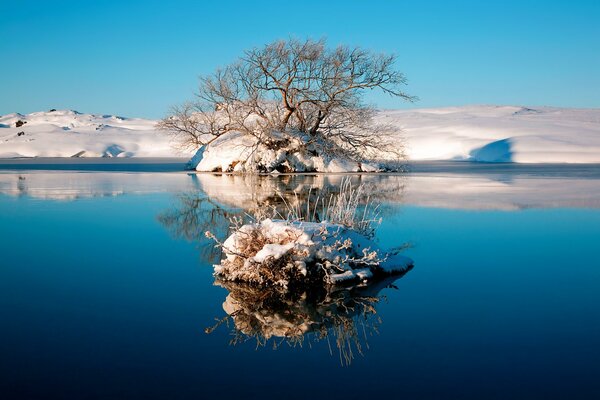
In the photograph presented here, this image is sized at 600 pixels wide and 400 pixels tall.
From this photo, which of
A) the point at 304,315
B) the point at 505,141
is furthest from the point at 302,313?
the point at 505,141

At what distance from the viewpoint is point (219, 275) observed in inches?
216

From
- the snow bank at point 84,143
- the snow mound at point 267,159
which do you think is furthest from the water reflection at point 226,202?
the snow bank at point 84,143

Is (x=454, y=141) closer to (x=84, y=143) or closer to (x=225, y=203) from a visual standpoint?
(x=84, y=143)

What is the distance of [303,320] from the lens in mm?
4230

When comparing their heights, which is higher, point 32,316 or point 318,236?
point 318,236

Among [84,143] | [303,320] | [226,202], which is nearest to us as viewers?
[303,320]

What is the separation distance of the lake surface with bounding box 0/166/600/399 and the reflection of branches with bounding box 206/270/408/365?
18mm

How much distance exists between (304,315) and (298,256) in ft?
3.19

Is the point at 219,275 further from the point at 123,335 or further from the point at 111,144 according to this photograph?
the point at 111,144

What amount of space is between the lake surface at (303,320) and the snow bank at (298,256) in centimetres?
26

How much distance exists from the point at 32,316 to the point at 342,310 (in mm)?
2049

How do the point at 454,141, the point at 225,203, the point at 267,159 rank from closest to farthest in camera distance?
the point at 225,203, the point at 267,159, the point at 454,141

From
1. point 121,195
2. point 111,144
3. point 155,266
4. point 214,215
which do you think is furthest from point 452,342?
point 111,144

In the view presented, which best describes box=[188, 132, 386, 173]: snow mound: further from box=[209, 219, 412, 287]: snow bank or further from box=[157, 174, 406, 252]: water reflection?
box=[209, 219, 412, 287]: snow bank
